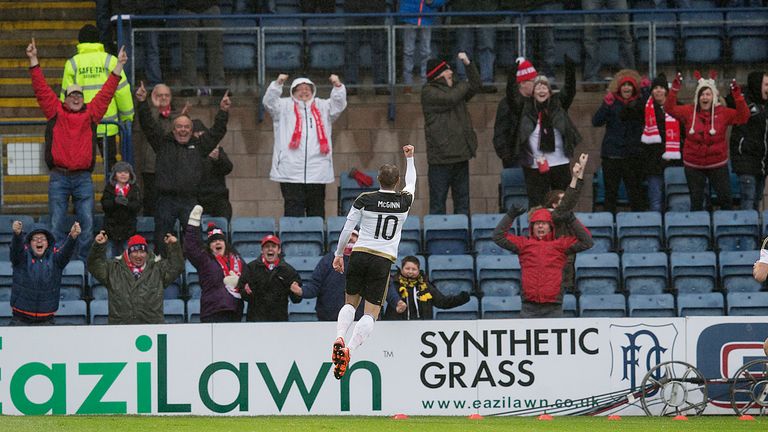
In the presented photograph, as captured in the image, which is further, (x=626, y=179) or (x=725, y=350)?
(x=626, y=179)

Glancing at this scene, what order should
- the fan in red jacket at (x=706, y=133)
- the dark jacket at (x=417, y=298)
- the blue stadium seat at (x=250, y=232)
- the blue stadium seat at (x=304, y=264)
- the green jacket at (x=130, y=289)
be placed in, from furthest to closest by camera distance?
the fan in red jacket at (x=706, y=133) < the blue stadium seat at (x=250, y=232) < the blue stadium seat at (x=304, y=264) < the green jacket at (x=130, y=289) < the dark jacket at (x=417, y=298)

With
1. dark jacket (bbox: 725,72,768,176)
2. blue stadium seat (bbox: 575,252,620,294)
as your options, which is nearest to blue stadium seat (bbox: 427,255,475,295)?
blue stadium seat (bbox: 575,252,620,294)

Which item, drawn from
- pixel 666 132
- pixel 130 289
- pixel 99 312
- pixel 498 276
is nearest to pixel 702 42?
pixel 666 132

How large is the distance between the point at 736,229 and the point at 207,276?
21.7 ft

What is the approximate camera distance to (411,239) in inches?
726

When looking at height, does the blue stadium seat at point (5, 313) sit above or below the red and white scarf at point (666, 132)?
below

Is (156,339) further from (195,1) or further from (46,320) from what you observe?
(195,1)

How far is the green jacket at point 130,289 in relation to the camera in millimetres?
16391

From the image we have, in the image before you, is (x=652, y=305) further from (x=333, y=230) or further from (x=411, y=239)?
(x=333, y=230)

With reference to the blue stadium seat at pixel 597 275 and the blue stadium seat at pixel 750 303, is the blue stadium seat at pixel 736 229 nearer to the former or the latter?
the blue stadium seat at pixel 750 303

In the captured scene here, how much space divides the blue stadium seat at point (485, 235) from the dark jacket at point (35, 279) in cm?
494

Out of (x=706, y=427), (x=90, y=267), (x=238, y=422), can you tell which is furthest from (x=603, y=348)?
(x=90, y=267)

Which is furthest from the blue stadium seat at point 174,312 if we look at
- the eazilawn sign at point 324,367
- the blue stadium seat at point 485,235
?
the blue stadium seat at point 485,235

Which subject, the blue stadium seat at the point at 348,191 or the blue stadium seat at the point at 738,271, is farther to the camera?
the blue stadium seat at the point at 348,191
